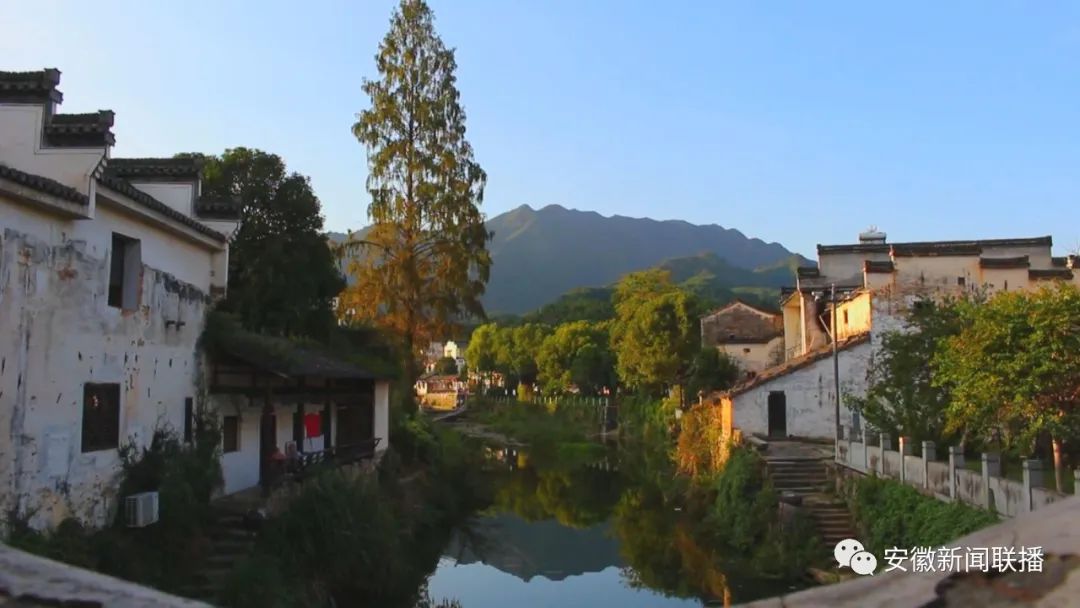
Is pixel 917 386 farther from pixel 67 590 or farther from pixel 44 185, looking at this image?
pixel 67 590

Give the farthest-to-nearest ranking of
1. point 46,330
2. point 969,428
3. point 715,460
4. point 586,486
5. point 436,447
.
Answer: point 586,486 < point 436,447 < point 715,460 < point 969,428 < point 46,330

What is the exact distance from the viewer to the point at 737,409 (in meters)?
26.2

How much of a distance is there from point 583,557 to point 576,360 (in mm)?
36372

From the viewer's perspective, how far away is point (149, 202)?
12.6 meters

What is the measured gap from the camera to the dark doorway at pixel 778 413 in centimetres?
2620

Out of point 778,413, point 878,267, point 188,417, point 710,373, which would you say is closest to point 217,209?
point 188,417

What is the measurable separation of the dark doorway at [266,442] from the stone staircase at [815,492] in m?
11.1

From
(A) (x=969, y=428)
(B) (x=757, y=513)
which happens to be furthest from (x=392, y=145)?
(A) (x=969, y=428)

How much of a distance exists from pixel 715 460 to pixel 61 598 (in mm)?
25091

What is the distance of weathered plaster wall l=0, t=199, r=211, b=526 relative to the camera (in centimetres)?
986

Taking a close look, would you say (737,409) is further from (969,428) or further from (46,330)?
(46,330)

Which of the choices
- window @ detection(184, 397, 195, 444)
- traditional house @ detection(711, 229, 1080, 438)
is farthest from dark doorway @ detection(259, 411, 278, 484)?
traditional house @ detection(711, 229, 1080, 438)

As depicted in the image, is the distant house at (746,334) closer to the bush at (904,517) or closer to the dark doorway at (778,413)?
the dark doorway at (778,413)

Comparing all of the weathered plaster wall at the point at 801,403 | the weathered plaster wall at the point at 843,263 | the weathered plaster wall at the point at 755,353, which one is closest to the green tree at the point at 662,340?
the weathered plaster wall at the point at 755,353
